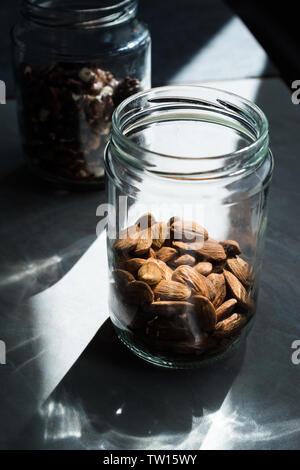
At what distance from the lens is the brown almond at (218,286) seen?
1.97 feet

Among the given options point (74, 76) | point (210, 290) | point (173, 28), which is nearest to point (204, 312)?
point (210, 290)

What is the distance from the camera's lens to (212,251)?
0.62m

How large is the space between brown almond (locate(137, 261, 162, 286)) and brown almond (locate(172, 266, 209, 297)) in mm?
15

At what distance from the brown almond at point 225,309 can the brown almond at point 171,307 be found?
0.03 meters

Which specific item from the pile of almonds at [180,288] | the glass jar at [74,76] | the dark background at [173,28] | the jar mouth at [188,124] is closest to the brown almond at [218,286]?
the pile of almonds at [180,288]

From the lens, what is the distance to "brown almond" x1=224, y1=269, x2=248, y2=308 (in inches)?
24.1

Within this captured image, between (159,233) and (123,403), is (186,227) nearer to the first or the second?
(159,233)

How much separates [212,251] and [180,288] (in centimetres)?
6

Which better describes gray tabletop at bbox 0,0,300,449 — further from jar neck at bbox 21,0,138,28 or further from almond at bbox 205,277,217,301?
jar neck at bbox 21,0,138,28

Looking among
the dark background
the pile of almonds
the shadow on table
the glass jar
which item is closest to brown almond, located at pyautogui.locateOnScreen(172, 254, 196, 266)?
the pile of almonds

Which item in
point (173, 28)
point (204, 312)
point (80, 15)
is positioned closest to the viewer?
point (204, 312)

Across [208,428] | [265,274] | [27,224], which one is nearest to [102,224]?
[27,224]

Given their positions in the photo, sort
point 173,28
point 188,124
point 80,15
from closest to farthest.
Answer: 1. point 188,124
2. point 80,15
3. point 173,28

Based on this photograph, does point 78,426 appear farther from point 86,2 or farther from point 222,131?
point 86,2
